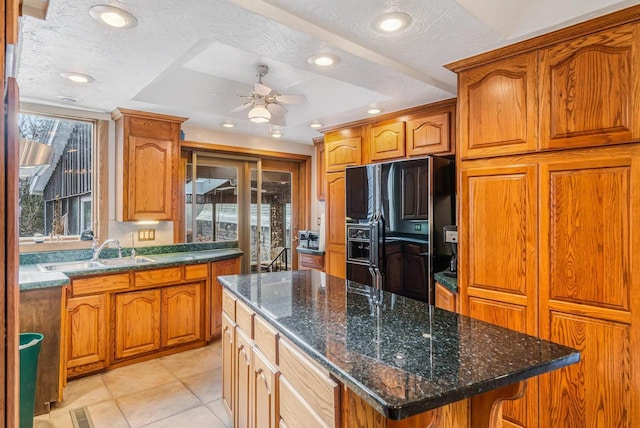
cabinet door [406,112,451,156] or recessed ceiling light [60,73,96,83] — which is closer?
recessed ceiling light [60,73,96,83]

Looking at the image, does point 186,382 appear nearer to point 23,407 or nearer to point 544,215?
point 23,407

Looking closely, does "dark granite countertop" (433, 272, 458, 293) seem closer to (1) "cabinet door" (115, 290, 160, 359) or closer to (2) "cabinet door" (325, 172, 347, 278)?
(2) "cabinet door" (325, 172, 347, 278)

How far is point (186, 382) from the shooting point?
2.89 m

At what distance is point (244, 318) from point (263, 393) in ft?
1.42

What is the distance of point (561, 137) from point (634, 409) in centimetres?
138

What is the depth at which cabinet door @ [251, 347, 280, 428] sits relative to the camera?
4.93 feet

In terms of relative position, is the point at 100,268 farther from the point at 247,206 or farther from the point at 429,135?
the point at 429,135

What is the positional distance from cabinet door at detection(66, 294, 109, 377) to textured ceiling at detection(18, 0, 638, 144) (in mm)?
1703

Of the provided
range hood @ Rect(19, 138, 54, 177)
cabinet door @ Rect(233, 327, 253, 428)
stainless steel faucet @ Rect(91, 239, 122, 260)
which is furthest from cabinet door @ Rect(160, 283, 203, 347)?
cabinet door @ Rect(233, 327, 253, 428)

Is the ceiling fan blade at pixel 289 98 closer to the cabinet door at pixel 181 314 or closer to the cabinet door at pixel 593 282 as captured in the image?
the cabinet door at pixel 593 282

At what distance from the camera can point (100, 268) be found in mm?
2953

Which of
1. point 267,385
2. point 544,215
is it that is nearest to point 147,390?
point 267,385

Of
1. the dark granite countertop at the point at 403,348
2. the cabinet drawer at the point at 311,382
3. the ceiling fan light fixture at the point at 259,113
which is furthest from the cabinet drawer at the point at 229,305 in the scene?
the ceiling fan light fixture at the point at 259,113

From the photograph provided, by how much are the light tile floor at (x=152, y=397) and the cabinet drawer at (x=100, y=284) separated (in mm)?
721
